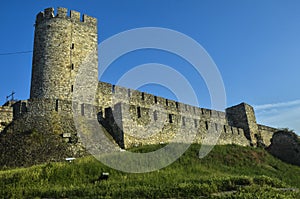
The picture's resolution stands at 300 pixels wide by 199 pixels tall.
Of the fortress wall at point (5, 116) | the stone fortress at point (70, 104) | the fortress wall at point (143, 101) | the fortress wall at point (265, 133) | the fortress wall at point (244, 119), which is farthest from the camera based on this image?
the fortress wall at point (265, 133)

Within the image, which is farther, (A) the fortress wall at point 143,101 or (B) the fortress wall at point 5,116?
(A) the fortress wall at point 143,101

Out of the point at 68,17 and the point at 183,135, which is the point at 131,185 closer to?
the point at 183,135

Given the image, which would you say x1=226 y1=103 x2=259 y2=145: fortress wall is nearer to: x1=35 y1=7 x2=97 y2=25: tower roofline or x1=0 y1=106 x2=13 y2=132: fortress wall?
x1=35 y1=7 x2=97 y2=25: tower roofline

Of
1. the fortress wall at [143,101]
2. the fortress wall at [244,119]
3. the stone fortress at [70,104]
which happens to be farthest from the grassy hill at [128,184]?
the fortress wall at [244,119]

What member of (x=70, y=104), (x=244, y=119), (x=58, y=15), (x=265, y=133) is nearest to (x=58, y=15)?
(x=58, y=15)

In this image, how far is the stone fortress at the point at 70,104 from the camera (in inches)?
648

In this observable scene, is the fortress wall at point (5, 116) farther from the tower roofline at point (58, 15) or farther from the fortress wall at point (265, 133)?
the fortress wall at point (265, 133)

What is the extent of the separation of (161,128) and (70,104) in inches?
267

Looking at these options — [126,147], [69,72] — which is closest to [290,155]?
[126,147]

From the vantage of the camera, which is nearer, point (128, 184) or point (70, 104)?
point (128, 184)

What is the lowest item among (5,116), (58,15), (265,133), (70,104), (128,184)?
(128,184)

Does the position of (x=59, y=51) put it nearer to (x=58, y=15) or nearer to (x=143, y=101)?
(x=58, y=15)

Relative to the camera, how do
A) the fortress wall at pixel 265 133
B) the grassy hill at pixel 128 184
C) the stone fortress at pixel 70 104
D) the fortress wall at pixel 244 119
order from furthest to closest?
the fortress wall at pixel 265 133
the fortress wall at pixel 244 119
the stone fortress at pixel 70 104
the grassy hill at pixel 128 184

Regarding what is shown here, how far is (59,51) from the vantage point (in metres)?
20.6
